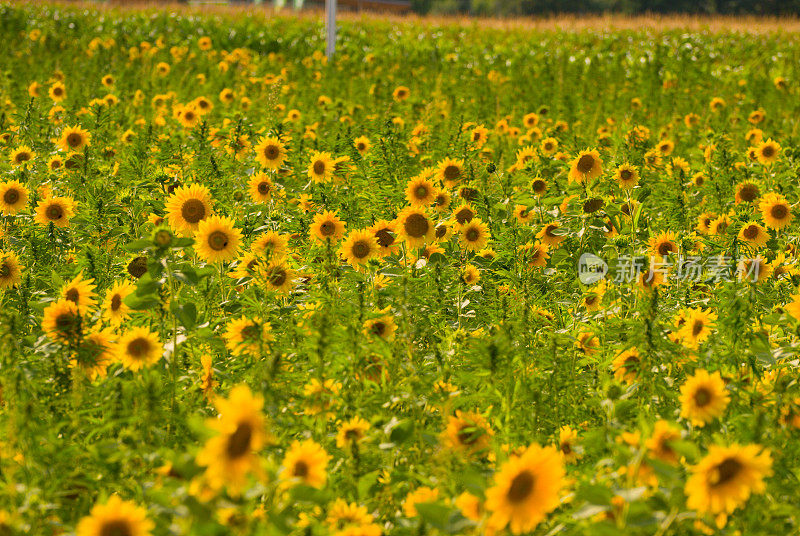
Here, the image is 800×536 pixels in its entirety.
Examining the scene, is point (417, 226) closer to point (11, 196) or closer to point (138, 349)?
point (138, 349)

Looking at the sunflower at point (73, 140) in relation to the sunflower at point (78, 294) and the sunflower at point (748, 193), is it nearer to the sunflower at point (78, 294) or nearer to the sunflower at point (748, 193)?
the sunflower at point (78, 294)

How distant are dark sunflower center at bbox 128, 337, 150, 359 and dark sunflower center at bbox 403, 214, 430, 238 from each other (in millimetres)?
1223

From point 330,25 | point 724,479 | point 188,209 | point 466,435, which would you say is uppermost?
point 330,25

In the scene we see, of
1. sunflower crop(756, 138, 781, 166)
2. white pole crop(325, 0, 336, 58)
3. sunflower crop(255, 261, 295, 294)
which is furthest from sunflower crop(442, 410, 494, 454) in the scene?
white pole crop(325, 0, 336, 58)

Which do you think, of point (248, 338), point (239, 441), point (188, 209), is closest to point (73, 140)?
point (188, 209)

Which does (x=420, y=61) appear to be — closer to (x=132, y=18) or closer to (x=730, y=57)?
(x=730, y=57)

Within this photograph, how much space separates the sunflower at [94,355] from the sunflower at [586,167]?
8.17 ft

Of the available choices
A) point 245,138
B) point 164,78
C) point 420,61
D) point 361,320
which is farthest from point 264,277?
point 420,61

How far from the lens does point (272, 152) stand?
4.16 m

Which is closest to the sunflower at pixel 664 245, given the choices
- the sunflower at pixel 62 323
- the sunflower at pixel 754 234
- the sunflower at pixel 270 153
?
the sunflower at pixel 754 234

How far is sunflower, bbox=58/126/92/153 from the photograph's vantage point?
4.37m

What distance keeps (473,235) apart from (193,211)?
1239mm

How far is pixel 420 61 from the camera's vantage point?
11664mm

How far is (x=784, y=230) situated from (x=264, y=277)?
2895mm
